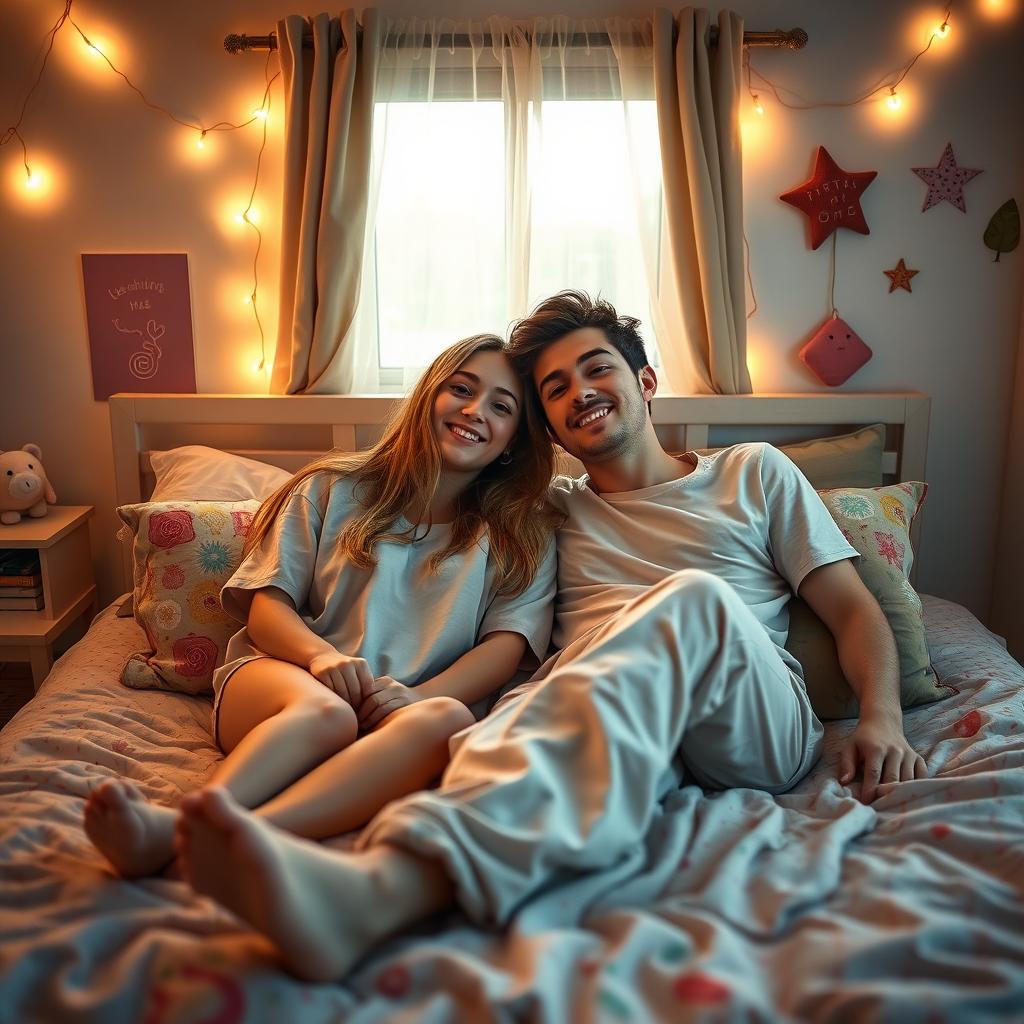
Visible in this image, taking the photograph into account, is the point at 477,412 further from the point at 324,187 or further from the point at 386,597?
the point at 324,187

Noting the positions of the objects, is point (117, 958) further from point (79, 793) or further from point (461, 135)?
point (461, 135)

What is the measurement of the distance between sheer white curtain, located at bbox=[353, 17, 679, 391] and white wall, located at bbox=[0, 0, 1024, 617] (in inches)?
4.7

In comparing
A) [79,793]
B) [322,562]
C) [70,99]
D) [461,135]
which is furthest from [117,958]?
[70,99]

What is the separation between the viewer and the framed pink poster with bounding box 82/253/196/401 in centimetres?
245

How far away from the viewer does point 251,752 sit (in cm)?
127

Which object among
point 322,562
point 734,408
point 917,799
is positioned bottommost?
point 917,799

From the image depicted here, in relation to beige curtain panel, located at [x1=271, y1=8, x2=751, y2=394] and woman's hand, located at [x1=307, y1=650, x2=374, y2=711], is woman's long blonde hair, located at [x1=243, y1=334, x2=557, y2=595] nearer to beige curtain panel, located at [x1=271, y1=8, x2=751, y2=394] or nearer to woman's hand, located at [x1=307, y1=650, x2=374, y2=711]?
woman's hand, located at [x1=307, y1=650, x2=374, y2=711]

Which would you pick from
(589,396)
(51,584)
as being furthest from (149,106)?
(589,396)

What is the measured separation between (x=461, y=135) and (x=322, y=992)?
2060mm

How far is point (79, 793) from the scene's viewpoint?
52.2 inches

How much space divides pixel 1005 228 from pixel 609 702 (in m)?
1.95

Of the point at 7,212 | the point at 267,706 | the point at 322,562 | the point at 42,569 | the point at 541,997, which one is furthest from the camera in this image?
the point at 7,212

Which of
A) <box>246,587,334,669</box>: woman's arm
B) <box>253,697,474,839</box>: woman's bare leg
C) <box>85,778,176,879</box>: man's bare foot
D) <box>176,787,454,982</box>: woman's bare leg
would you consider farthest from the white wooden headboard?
<box>176,787,454,982</box>: woman's bare leg

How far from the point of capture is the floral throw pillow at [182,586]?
1.74m
